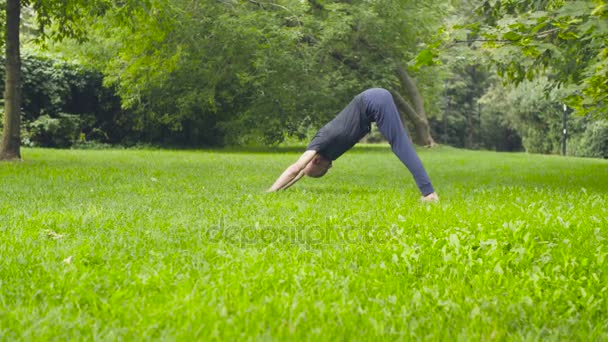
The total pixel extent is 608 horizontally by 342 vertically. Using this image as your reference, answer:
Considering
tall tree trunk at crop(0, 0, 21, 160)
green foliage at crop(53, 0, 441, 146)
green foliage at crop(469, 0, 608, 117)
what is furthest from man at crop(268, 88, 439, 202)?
green foliage at crop(53, 0, 441, 146)

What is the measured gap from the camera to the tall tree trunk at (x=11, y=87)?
48.0 feet

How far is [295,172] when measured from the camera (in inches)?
334

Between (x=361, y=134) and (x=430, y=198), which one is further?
(x=361, y=134)

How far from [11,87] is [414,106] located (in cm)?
2463

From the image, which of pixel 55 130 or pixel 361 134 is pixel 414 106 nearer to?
pixel 55 130

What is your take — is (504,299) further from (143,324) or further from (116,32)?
(116,32)

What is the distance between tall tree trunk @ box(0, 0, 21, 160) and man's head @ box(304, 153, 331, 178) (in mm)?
9158

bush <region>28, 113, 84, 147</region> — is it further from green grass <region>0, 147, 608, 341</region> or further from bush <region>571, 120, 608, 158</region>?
bush <region>571, 120, 608, 158</region>

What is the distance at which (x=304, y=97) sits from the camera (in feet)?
95.7

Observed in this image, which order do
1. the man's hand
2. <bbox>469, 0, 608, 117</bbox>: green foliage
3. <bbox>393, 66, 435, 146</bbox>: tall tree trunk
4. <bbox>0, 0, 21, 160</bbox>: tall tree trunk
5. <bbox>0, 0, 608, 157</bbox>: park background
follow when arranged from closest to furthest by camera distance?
<bbox>469, 0, 608, 117</bbox>: green foliage < the man's hand < <bbox>0, 0, 21, 160</bbox>: tall tree trunk < <bbox>0, 0, 608, 157</bbox>: park background < <bbox>393, 66, 435, 146</bbox>: tall tree trunk

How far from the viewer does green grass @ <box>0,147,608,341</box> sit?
9.75 feet

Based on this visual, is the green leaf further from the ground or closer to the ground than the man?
further from the ground

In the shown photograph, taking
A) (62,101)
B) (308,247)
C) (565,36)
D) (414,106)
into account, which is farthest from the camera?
(414,106)

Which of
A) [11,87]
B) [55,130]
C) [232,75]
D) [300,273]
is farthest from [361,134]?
[232,75]
